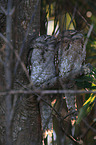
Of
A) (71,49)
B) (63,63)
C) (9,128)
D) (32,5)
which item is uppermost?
(32,5)

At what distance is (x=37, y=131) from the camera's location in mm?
1783

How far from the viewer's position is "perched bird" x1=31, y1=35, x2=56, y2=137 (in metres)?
1.76

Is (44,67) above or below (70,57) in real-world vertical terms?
below

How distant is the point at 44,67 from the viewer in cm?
175

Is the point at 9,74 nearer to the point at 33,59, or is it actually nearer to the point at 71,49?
the point at 33,59

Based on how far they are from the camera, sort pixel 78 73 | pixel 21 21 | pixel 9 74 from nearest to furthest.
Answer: pixel 9 74
pixel 78 73
pixel 21 21

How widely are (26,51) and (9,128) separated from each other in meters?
1.10

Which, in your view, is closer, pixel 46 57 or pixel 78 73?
pixel 78 73

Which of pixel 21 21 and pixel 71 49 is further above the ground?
pixel 21 21

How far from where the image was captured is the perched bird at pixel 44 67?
1.76 m

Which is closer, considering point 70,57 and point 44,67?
point 44,67

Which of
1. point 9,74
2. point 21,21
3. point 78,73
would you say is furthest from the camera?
point 21,21

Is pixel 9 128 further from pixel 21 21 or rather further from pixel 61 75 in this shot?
pixel 21 21

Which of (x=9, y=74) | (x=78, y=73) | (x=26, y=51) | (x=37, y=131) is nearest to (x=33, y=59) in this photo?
(x=26, y=51)
